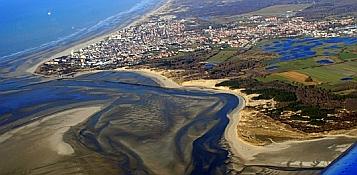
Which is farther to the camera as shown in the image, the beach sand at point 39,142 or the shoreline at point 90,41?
the shoreline at point 90,41

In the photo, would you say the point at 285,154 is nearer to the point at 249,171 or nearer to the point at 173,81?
the point at 249,171

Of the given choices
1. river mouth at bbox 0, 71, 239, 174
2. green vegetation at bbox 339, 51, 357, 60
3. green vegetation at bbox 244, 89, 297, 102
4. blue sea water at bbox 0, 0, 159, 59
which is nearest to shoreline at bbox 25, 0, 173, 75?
blue sea water at bbox 0, 0, 159, 59

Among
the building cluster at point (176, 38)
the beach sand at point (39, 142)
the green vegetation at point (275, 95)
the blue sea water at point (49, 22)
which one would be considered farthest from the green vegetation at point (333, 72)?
the blue sea water at point (49, 22)

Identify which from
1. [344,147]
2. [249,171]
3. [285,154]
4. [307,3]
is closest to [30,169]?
[249,171]

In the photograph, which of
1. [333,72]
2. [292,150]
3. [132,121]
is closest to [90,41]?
[333,72]

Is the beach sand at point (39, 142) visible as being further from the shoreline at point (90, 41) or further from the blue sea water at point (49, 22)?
the blue sea water at point (49, 22)

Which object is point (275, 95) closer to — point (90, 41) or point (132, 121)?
point (132, 121)
